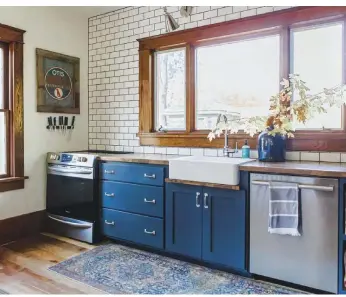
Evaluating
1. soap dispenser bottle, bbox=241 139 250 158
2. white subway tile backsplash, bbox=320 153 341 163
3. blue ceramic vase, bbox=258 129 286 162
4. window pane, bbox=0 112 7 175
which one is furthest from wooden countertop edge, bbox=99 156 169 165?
white subway tile backsplash, bbox=320 153 341 163

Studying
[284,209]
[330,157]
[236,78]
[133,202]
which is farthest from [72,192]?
[330,157]

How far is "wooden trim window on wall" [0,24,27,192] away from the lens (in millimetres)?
3580

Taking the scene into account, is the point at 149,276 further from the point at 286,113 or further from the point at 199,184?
the point at 286,113

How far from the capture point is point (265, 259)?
103 inches

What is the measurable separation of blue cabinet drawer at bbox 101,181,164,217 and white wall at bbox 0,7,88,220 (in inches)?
35.6

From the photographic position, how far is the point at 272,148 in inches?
114

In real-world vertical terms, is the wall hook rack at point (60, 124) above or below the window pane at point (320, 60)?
below

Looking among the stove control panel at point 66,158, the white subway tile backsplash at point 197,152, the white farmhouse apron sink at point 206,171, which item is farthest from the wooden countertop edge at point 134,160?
the white subway tile backsplash at point 197,152

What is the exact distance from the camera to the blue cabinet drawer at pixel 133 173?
312 cm

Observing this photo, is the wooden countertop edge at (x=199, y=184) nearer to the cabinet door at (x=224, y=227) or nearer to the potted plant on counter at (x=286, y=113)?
the cabinet door at (x=224, y=227)

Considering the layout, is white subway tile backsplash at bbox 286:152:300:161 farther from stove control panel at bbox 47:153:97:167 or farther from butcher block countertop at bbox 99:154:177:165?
stove control panel at bbox 47:153:97:167
